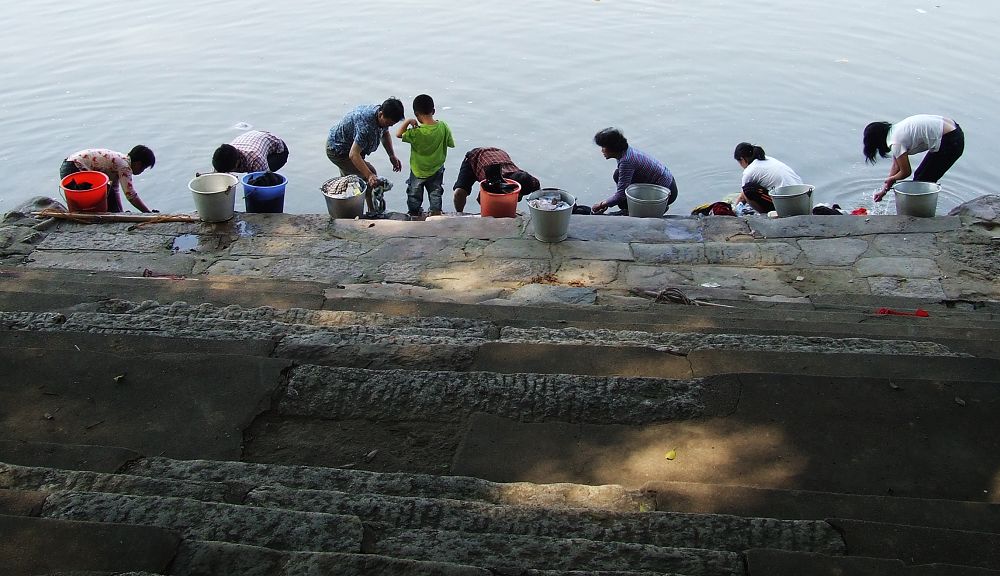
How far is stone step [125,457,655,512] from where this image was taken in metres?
2.11

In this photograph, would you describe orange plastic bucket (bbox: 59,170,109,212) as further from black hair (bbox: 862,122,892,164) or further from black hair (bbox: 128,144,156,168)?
black hair (bbox: 862,122,892,164)

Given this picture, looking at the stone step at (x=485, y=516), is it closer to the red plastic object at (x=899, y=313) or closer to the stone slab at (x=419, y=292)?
the stone slab at (x=419, y=292)

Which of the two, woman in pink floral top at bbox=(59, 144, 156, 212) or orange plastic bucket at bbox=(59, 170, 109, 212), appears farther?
woman in pink floral top at bbox=(59, 144, 156, 212)

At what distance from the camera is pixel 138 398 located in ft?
8.61

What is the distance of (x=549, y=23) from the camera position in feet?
49.4

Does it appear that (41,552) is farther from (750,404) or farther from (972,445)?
(972,445)

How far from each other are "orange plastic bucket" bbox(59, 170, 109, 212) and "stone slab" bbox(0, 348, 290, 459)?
400 centimetres

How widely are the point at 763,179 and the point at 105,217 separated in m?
5.23

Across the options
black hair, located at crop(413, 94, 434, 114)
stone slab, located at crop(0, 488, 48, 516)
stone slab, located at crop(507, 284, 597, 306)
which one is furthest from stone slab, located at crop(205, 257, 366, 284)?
stone slab, located at crop(0, 488, 48, 516)

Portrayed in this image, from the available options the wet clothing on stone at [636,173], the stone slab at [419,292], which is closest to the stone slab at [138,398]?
the stone slab at [419,292]

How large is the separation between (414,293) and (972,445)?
3227 millimetres

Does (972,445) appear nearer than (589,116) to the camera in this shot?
Yes

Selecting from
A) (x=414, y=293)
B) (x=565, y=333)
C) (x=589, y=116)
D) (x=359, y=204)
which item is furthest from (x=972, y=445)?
(x=589, y=116)

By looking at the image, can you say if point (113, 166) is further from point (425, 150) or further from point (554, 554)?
point (554, 554)
